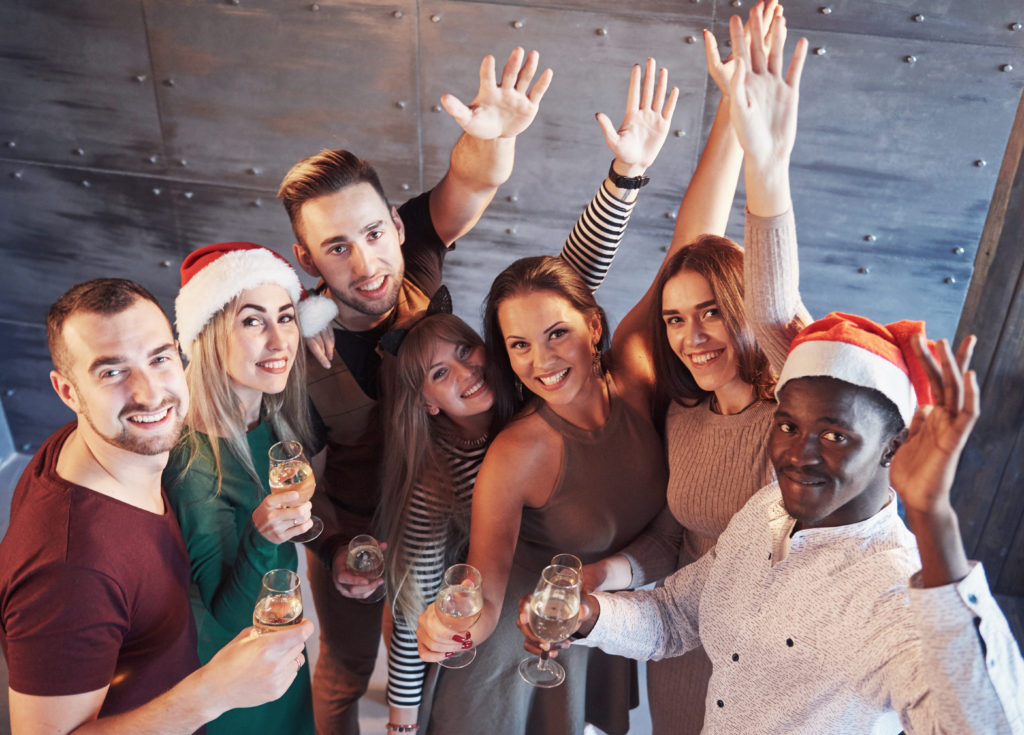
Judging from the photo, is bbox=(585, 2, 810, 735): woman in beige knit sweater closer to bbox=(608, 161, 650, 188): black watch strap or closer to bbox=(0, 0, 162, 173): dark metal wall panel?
bbox=(608, 161, 650, 188): black watch strap

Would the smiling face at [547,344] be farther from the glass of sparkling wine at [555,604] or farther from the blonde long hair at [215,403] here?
the blonde long hair at [215,403]

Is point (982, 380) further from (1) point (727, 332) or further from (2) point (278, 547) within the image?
(2) point (278, 547)

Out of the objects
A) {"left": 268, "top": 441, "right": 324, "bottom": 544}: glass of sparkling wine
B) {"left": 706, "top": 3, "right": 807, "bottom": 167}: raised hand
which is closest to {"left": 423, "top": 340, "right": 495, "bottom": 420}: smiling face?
{"left": 268, "top": 441, "right": 324, "bottom": 544}: glass of sparkling wine

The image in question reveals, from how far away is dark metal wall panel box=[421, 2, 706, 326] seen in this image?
3.23 m

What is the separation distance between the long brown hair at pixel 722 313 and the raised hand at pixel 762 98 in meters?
0.28

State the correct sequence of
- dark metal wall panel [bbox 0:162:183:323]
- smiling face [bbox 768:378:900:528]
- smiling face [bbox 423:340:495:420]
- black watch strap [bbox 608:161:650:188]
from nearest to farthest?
smiling face [bbox 768:378:900:528] → smiling face [bbox 423:340:495:420] → black watch strap [bbox 608:161:650:188] → dark metal wall panel [bbox 0:162:183:323]

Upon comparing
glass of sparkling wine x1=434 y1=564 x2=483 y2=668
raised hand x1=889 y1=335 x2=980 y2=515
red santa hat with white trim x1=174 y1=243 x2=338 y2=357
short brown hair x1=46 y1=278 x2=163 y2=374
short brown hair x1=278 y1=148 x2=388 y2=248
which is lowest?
glass of sparkling wine x1=434 y1=564 x2=483 y2=668

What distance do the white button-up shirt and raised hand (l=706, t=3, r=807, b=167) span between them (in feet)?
2.50

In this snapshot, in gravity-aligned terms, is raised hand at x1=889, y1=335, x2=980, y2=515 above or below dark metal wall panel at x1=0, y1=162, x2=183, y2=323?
below

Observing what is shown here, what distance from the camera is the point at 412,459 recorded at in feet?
7.43

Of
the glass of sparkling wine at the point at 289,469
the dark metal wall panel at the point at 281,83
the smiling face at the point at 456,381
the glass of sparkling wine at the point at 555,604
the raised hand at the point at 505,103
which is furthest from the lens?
the dark metal wall panel at the point at 281,83

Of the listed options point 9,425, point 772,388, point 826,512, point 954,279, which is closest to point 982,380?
point 954,279

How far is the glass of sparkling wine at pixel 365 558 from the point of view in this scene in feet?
7.05

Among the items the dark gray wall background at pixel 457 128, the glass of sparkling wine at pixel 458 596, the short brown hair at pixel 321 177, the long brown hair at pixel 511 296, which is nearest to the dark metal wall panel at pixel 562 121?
the dark gray wall background at pixel 457 128
